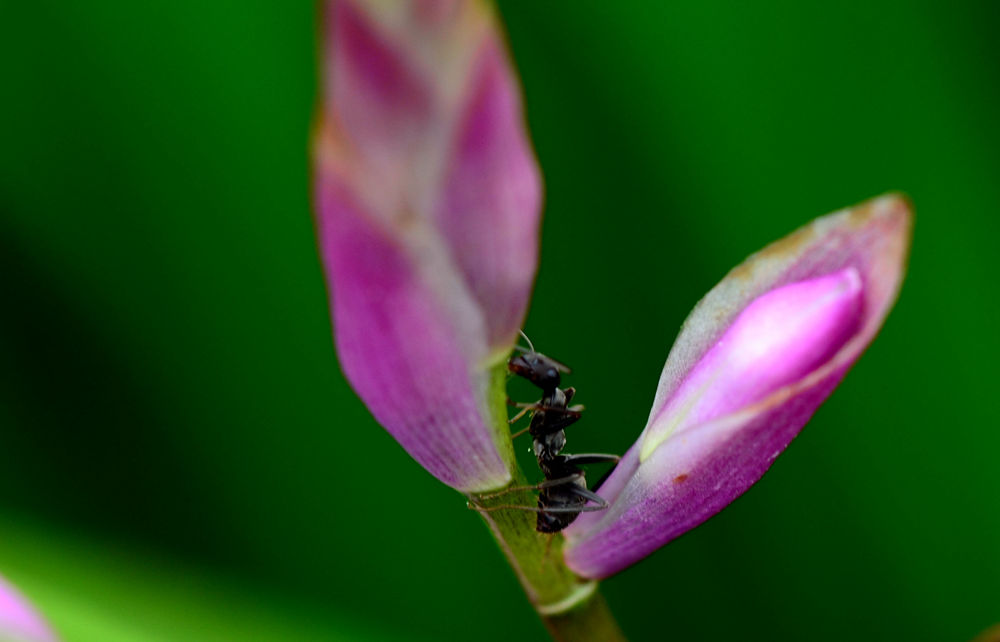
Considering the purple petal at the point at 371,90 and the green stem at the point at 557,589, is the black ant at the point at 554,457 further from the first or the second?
the purple petal at the point at 371,90

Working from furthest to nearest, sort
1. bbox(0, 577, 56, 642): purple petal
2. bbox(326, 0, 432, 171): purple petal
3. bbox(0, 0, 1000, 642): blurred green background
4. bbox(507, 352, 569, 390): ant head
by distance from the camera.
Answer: bbox(0, 0, 1000, 642): blurred green background
bbox(507, 352, 569, 390): ant head
bbox(0, 577, 56, 642): purple petal
bbox(326, 0, 432, 171): purple petal

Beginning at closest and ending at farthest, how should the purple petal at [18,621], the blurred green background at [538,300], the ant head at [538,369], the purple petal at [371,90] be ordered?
1. the purple petal at [371,90]
2. the purple petal at [18,621]
3. the ant head at [538,369]
4. the blurred green background at [538,300]

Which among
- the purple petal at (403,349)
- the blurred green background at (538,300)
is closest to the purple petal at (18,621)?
the purple petal at (403,349)

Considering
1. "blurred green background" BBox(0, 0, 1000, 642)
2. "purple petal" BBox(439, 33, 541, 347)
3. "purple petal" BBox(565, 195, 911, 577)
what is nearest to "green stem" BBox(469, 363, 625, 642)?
"purple petal" BBox(565, 195, 911, 577)

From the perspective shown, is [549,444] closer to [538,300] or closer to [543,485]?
[543,485]

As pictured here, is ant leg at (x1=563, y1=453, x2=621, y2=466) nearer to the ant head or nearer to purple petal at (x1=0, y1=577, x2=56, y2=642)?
the ant head

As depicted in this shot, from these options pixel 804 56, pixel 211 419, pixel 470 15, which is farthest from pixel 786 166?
pixel 470 15

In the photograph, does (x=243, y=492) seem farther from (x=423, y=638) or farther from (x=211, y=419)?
(x=423, y=638)
